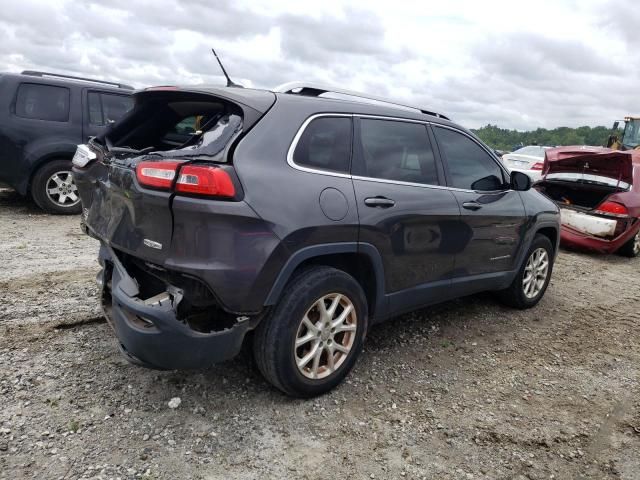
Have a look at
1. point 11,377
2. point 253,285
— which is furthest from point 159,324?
point 11,377

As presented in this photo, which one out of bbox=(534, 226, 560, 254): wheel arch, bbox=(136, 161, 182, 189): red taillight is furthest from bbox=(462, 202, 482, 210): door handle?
bbox=(136, 161, 182, 189): red taillight

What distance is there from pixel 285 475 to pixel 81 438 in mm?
1054

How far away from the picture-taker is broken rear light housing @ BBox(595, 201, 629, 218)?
7391mm

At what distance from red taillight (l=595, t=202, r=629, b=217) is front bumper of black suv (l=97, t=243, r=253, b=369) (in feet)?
21.8

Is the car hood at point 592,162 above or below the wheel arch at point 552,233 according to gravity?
above

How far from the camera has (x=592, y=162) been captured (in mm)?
7805

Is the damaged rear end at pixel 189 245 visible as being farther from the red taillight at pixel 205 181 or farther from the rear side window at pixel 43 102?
the rear side window at pixel 43 102

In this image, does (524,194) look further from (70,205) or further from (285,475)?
(70,205)

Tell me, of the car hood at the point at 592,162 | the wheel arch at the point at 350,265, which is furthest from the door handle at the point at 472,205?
the car hood at the point at 592,162

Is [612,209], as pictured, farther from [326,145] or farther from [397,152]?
[326,145]

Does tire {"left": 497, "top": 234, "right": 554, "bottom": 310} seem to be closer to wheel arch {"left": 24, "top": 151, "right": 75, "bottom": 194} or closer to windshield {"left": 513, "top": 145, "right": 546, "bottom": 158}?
wheel arch {"left": 24, "top": 151, "right": 75, "bottom": 194}

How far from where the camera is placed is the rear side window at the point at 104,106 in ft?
24.6

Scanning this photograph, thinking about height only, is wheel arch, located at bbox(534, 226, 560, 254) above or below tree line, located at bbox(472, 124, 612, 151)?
below

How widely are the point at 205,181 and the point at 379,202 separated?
116 centimetres
